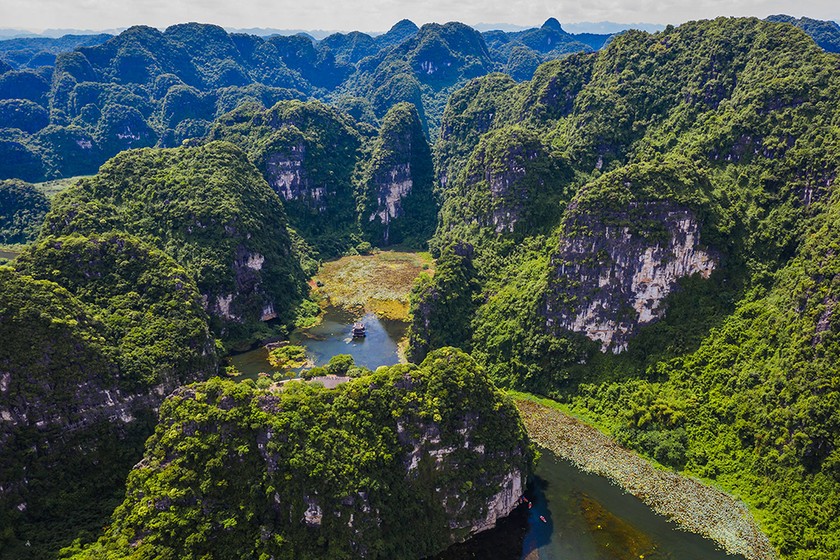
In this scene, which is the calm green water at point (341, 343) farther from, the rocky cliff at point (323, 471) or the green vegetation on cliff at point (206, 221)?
the rocky cliff at point (323, 471)

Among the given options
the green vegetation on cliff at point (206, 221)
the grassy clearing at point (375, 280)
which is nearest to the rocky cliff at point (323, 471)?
the green vegetation on cliff at point (206, 221)

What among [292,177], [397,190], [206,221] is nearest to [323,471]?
[206,221]

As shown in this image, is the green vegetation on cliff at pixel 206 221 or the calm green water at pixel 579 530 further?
the green vegetation on cliff at pixel 206 221

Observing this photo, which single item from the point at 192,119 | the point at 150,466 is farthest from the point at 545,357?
the point at 192,119

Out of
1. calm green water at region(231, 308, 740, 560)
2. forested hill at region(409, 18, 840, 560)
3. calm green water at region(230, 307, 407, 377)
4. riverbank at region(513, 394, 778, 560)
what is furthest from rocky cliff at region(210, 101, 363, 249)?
calm green water at region(231, 308, 740, 560)

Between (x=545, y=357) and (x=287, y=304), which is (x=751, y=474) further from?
(x=287, y=304)
